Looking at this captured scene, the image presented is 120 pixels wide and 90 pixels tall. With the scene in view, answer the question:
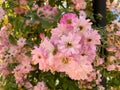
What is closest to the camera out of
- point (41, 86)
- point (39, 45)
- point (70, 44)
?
point (70, 44)

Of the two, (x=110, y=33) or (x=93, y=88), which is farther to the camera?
(x=93, y=88)

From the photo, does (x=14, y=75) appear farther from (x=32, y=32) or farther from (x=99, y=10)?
(x=99, y=10)

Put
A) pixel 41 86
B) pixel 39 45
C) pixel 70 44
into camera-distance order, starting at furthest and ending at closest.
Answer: pixel 41 86
pixel 39 45
pixel 70 44

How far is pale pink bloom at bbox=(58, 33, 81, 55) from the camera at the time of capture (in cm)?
117

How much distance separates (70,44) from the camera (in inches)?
46.6

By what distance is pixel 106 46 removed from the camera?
175 centimetres

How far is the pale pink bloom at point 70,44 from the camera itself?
1.17m

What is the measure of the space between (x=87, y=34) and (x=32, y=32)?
75 centimetres

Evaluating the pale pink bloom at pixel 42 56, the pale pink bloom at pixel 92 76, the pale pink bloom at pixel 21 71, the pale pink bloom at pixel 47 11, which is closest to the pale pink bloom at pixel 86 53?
the pale pink bloom at pixel 42 56

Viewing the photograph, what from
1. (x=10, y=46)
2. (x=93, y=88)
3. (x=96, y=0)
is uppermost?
(x=96, y=0)

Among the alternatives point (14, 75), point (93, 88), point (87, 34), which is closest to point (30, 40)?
point (14, 75)

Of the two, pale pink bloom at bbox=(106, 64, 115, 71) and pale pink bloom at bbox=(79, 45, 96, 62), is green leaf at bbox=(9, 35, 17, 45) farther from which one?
pale pink bloom at bbox=(79, 45, 96, 62)

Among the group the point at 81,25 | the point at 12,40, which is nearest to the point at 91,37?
the point at 81,25

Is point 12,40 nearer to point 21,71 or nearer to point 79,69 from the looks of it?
point 21,71
